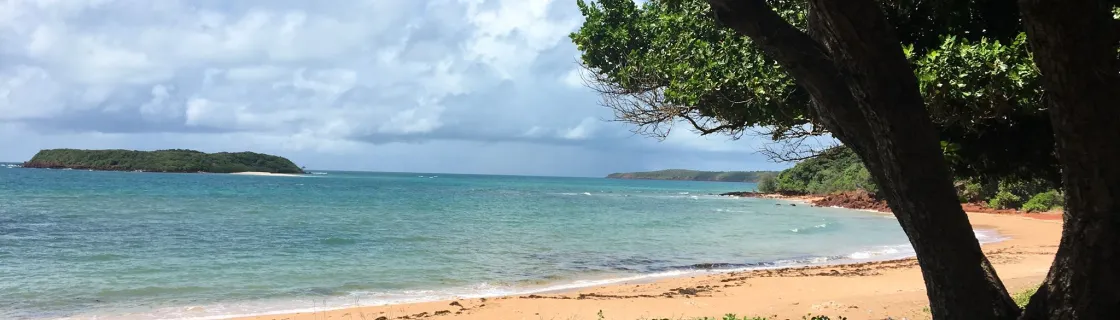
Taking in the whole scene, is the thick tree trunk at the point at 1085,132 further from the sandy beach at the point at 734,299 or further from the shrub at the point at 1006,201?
the shrub at the point at 1006,201

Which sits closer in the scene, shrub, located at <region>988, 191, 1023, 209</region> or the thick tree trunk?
the thick tree trunk

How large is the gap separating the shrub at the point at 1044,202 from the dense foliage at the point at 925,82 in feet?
114

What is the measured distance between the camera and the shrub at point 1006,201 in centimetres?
3884

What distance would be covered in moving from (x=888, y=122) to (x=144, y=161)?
156 metres

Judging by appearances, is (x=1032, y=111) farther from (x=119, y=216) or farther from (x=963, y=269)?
(x=119, y=216)

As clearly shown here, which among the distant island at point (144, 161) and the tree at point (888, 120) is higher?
the distant island at point (144, 161)

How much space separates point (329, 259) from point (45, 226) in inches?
510

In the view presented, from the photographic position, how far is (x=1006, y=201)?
129 ft

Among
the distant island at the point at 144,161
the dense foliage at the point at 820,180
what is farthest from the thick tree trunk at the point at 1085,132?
the distant island at the point at 144,161

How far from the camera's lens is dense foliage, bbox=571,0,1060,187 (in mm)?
5055

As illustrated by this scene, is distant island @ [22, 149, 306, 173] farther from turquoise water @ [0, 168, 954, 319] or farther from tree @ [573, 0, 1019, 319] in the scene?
tree @ [573, 0, 1019, 319]

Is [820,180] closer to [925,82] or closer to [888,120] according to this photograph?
[925,82]

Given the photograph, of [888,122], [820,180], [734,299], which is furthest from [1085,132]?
[820,180]

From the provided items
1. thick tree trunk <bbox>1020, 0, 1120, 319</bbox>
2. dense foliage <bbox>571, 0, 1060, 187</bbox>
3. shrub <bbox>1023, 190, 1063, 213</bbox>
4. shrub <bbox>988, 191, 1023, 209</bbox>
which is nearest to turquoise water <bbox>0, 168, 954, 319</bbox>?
dense foliage <bbox>571, 0, 1060, 187</bbox>
